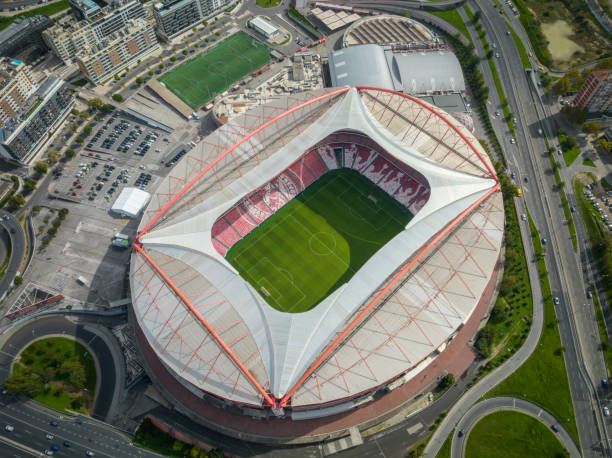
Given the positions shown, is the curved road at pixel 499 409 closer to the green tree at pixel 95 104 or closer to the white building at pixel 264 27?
the green tree at pixel 95 104

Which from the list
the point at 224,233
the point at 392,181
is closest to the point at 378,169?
the point at 392,181

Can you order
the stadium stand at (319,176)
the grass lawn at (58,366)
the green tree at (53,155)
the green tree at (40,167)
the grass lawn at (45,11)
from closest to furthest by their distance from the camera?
1. the grass lawn at (58,366)
2. the stadium stand at (319,176)
3. the green tree at (40,167)
4. the green tree at (53,155)
5. the grass lawn at (45,11)

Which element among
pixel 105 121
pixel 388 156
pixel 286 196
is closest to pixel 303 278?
pixel 286 196

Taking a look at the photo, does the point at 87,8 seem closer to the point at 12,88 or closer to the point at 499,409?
the point at 12,88

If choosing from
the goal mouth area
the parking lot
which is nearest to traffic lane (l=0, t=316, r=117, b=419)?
the goal mouth area

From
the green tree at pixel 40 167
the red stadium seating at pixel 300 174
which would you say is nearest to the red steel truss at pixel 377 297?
the red stadium seating at pixel 300 174

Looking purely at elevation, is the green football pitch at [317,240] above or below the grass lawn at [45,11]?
below

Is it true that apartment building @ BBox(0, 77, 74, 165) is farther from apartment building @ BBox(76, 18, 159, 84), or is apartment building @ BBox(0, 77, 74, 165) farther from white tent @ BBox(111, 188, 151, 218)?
white tent @ BBox(111, 188, 151, 218)

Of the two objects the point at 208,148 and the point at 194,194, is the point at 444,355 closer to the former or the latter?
the point at 194,194
